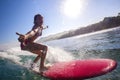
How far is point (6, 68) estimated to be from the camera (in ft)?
28.7

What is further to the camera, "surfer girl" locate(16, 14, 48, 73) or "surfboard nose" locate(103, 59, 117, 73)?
"surfer girl" locate(16, 14, 48, 73)

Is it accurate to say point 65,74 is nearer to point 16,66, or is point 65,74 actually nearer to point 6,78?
point 6,78

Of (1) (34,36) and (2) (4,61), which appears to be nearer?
(1) (34,36)

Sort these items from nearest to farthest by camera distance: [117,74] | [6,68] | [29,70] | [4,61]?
[117,74], [29,70], [6,68], [4,61]

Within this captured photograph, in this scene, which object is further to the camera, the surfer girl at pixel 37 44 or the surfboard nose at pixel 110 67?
the surfer girl at pixel 37 44

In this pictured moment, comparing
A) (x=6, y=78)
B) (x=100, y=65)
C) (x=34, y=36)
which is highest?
(x=34, y=36)

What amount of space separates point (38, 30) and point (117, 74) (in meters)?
3.40

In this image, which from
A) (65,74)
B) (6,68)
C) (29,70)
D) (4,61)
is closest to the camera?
(65,74)

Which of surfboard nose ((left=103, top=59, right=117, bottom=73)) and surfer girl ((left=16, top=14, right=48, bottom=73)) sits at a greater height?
surfer girl ((left=16, top=14, right=48, bottom=73))

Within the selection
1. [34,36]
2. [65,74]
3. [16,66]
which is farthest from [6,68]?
[65,74]

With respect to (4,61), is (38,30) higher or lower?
higher

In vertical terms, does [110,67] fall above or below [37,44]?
below

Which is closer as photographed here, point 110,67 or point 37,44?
point 110,67

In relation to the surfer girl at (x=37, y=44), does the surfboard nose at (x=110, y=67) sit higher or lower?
lower
